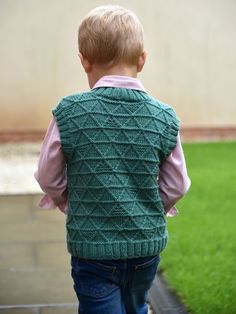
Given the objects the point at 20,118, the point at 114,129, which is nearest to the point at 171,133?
Result: the point at 114,129

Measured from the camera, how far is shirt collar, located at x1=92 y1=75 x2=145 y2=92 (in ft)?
7.43

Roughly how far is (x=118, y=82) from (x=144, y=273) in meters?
0.68

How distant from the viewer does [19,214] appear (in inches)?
233

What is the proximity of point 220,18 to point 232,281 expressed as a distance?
32.0 feet

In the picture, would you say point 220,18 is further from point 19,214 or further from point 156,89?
point 19,214

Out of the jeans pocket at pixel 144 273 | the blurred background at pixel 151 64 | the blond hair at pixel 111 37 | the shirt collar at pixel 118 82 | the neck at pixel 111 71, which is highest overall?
the blond hair at pixel 111 37

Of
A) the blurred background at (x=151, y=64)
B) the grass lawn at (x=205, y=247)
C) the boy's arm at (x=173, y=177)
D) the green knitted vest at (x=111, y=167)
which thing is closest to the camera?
the green knitted vest at (x=111, y=167)

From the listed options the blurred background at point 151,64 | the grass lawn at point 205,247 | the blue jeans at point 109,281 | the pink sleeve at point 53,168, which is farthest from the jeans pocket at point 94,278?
the blurred background at point 151,64

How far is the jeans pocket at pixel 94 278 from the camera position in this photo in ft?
7.36

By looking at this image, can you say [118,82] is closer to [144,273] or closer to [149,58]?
[144,273]

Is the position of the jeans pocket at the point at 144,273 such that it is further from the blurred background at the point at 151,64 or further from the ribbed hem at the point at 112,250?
the blurred background at the point at 151,64

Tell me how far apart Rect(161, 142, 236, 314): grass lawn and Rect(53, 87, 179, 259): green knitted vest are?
1.33 metres

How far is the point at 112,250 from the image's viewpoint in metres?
2.21

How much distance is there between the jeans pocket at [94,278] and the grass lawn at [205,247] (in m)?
1.26
